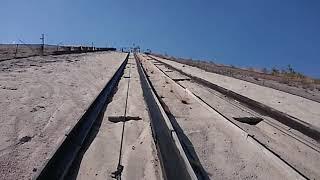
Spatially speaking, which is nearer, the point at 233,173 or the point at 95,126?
Result: the point at 233,173

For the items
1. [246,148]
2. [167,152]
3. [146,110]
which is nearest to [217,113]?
[146,110]

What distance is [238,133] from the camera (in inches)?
301

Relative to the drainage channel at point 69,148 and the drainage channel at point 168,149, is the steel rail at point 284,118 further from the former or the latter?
the drainage channel at point 69,148

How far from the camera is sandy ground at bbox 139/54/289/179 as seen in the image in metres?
5.77

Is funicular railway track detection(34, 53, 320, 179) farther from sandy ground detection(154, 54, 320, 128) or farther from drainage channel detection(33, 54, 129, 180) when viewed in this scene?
sandy ground detection(154, 54, 320, 128)

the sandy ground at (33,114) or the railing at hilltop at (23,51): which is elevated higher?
the railing at hilltop at (23,51)

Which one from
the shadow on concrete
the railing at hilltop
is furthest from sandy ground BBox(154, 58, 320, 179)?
the railing at hilltop

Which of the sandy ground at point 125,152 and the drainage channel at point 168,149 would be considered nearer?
the drainage channel at point 168,149

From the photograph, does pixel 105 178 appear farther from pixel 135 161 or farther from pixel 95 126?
pixel 95 126

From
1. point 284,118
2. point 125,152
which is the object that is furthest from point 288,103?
point 125,152

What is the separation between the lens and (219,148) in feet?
22.6

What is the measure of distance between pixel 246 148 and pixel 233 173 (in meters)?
1.17

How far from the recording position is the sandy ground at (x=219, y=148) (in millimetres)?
5770

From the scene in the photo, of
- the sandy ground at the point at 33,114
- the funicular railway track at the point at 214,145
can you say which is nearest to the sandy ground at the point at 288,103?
the funicular railway track at the point at 214,145
